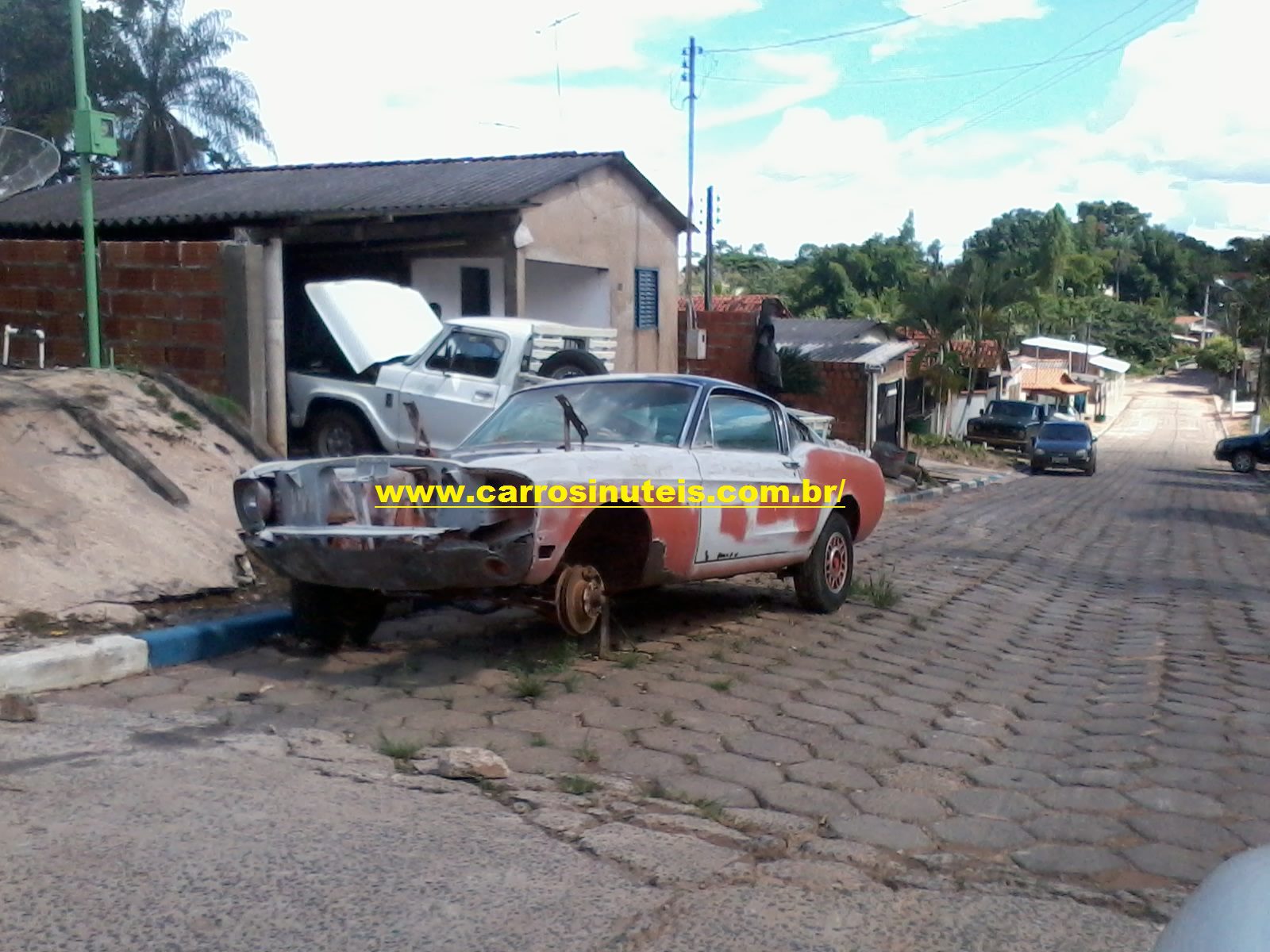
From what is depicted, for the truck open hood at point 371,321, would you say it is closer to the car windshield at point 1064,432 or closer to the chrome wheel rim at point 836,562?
the chrome wheel rim at point 836,562

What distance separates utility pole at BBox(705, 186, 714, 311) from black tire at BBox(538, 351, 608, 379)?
15.5 metres

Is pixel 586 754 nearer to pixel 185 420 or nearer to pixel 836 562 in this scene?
pixel 836 562

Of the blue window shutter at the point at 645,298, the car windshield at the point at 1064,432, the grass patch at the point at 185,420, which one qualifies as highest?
the blue window shutter at the point at 645,298

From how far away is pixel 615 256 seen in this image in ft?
57.4

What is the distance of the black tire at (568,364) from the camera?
11398 mm

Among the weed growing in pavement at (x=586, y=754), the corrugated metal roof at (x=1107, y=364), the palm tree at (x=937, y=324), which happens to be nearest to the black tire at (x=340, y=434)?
the weed growing in pavement at (x=586, y=754)

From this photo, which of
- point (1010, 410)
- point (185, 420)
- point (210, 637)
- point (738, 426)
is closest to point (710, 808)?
point (210, 637)

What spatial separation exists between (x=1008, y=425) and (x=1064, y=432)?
9.49ft

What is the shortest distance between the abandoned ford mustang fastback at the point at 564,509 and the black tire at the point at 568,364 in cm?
358

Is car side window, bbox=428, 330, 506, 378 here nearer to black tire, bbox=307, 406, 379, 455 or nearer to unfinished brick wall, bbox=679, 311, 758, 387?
black tire, bbox=307, 406, 379, 455

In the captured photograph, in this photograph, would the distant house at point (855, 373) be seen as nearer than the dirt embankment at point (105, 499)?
No

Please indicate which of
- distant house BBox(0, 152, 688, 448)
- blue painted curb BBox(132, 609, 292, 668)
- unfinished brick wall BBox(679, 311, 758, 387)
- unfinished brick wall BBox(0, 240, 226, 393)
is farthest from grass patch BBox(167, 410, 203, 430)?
unfinished brick wall BBox(679, 311, 758, 387)

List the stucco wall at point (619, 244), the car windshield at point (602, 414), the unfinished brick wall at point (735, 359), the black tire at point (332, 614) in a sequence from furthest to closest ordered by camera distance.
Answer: the unfinished brick wall at point (735, 359) < the stucco wall at point (619, 244) < the car windshield at point (602, 414) < the black tire at point (332, 614)

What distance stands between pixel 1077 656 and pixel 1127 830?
3414 millimetres
